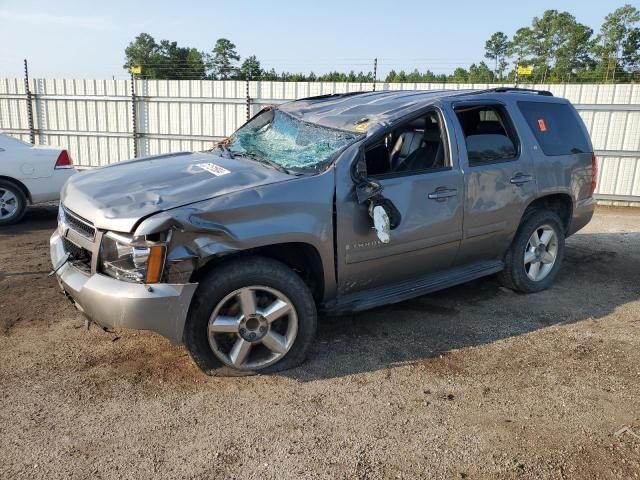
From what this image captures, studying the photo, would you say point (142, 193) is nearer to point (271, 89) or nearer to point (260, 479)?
point (260, 479)

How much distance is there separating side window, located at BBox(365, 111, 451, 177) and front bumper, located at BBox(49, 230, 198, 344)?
187cm

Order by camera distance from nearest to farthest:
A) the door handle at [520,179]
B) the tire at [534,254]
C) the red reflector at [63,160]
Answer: the door handle at [520,179] < the tire at [534,254] < the red reflector at [63,160]

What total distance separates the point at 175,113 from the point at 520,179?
9.43 meters

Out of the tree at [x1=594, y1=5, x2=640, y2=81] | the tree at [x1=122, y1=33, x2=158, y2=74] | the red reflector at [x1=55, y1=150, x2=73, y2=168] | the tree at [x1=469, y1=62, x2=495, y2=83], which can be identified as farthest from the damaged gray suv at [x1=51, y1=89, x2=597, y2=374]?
the tree at [x1=122, y1=33, x2=158, y2=74]

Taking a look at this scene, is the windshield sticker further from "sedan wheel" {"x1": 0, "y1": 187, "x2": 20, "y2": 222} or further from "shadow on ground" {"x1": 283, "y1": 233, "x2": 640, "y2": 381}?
"sedan wheel" {"x1": 0, "y1": 187, "x2": 20, "y2": 222}

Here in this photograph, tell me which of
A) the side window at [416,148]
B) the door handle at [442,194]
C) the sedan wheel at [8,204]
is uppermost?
the side window at [416,148]

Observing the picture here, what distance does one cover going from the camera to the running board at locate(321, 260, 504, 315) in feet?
12.6

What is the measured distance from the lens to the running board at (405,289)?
3.83 m

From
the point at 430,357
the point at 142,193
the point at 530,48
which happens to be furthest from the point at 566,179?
the point at 530,48

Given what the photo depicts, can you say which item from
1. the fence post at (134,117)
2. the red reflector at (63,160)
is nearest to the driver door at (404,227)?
the red reflector at (63,160)

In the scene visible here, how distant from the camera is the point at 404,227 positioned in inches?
155

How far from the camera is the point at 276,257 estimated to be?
3658 mm

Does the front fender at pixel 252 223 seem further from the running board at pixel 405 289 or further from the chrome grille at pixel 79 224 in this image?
the chrome grille at pixel 79 224

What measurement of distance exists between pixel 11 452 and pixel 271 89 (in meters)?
9.90
